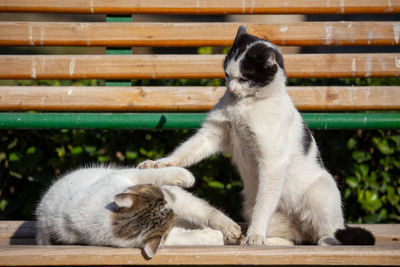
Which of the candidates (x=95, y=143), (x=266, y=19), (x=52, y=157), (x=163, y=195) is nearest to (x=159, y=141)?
(x=95, y=143)

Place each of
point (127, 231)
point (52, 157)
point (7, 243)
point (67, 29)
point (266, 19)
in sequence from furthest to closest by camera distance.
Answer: point (266, 19) < point (52, 157) < point (67, 29) < point (7, 243) < point (127, 231)

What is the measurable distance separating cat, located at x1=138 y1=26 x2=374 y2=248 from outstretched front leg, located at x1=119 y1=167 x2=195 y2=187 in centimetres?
8

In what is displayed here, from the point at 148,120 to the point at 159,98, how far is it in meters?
0.26

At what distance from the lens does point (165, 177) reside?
2.12m

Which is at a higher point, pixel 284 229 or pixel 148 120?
pixel 148 120

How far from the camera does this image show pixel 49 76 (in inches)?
115

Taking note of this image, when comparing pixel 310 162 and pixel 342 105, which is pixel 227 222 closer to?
pixel 310 162

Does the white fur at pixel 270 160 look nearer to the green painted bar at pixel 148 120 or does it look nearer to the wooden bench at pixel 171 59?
the green painted bar at pixel 148 120

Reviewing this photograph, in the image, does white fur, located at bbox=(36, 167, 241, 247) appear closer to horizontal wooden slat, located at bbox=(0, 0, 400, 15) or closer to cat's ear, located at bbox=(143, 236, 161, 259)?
cat's ear, located at bbox=(143, 236, 161, 259)

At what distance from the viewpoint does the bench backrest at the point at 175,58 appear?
2.90m

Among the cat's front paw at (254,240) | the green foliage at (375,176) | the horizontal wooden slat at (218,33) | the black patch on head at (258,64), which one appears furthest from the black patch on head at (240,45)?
the green foliage at (375,176)

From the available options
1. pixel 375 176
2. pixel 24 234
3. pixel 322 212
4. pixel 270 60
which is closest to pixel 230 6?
pixel 270 60

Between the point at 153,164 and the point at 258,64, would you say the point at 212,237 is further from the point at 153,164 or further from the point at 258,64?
the point at 258,64

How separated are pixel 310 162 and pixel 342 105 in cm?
73
